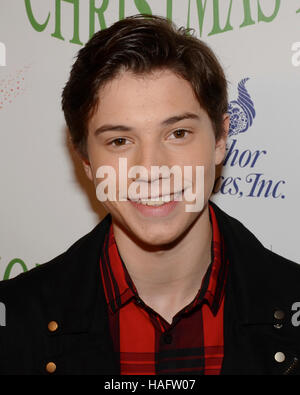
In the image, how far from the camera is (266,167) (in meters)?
1.78

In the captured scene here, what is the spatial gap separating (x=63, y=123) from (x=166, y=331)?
0.87 m

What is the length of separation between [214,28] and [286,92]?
12.9 inches

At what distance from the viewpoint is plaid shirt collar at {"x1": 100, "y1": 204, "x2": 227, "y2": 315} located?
146cm

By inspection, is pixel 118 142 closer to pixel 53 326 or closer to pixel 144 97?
pixel 144 97

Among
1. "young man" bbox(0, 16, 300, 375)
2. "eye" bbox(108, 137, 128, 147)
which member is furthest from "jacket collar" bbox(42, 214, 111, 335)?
"eye" bbox(108, 137, 128, 147)

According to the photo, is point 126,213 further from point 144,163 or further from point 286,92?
point 286,92

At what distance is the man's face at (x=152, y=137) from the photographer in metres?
1.31

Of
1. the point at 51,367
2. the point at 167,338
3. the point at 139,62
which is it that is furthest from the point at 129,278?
the point at 139,62

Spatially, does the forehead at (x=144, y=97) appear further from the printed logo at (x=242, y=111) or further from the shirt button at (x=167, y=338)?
the shirt button at (x=167, y=338)

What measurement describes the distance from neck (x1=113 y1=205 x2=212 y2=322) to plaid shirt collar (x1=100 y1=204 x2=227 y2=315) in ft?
0.12

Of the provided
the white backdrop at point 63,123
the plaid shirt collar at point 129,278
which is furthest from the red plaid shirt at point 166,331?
the white backdrop at point 63,123

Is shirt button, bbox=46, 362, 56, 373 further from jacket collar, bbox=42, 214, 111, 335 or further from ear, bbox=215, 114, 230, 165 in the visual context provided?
ear, bbox=215, 114, 230, 165

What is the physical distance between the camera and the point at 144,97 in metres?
1.32

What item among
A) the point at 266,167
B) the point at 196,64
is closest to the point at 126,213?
the point at 196,64
